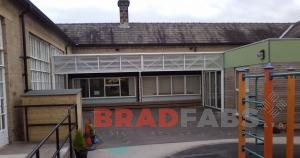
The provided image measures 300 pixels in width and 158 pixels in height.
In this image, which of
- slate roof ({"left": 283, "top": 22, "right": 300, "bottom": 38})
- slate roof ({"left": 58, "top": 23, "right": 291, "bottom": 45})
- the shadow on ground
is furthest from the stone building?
the shadow on ground

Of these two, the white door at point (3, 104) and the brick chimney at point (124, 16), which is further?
the brick chimney at point (124, 16)

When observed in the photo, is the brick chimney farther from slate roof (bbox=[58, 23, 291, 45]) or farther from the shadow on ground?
the shadow on ground

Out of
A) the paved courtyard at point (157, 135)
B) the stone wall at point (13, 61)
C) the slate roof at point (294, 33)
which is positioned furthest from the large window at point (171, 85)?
the stone wall at point (13, 61)

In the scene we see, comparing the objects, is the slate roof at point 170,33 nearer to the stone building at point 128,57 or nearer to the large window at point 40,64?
the stone building at point 128,57

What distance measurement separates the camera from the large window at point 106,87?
2145 centimetres

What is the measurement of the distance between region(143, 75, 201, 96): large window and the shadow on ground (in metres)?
12.5

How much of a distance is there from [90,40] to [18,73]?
554 inches

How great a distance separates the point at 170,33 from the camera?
80.0ft

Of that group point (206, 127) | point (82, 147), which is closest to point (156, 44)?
point (206, 127)

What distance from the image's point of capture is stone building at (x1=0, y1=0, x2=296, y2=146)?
11.4 m

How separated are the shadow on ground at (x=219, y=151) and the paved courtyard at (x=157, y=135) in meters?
1.26

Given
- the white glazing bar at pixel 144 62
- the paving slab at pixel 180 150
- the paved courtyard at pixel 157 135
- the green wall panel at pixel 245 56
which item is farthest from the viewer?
the white glazing bar at pixel 144 62

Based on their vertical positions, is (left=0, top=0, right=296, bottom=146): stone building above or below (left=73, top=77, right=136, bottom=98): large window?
above

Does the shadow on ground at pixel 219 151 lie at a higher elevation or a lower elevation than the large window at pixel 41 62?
lower
